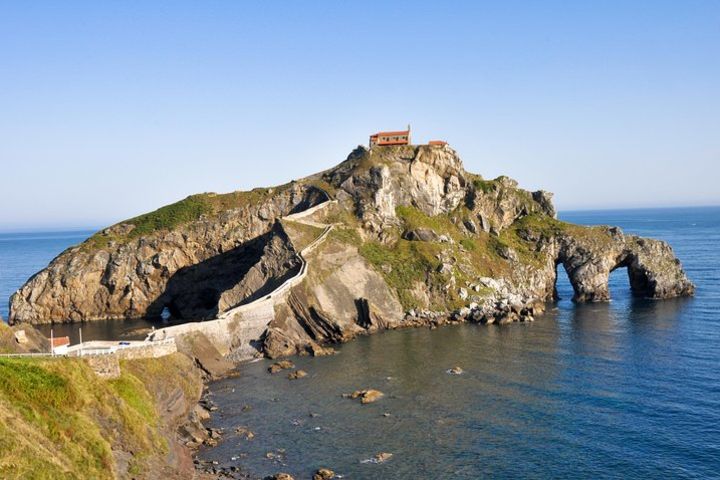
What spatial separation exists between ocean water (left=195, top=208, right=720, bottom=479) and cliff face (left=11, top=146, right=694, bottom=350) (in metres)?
14.7

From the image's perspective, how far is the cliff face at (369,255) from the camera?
382 feet

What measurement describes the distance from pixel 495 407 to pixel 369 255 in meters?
58.8

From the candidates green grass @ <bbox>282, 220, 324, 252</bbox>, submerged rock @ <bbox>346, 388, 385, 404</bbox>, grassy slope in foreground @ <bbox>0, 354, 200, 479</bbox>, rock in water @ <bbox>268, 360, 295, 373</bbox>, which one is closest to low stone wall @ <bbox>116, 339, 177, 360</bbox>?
grassy slope in foreground @ <bbox>0, 354, 200, 479</bbox>

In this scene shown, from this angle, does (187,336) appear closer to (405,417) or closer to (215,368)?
(215,368)

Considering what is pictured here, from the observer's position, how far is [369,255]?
404 feet

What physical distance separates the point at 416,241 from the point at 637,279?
2137 inches

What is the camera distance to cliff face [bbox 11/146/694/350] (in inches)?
4587

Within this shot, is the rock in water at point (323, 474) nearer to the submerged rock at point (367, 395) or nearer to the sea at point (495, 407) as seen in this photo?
the sea at point (495, 407)

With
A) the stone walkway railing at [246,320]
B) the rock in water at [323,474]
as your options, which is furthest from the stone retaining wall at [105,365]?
the stone walkway railing at [246,320]

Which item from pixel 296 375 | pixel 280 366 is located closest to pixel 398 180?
pixel 280 366

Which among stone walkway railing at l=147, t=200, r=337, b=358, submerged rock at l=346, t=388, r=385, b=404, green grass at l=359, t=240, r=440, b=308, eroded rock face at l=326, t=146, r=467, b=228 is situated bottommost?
submerged rock at l=346, t=388, r=385, b=404

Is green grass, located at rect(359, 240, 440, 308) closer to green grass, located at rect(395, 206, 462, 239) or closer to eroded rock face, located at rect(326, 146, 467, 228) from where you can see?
green grass, located at rect(395, 206, 462, 239)

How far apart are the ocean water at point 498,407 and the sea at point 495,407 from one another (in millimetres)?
200

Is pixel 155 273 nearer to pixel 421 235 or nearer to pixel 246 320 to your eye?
pixel 246 320
